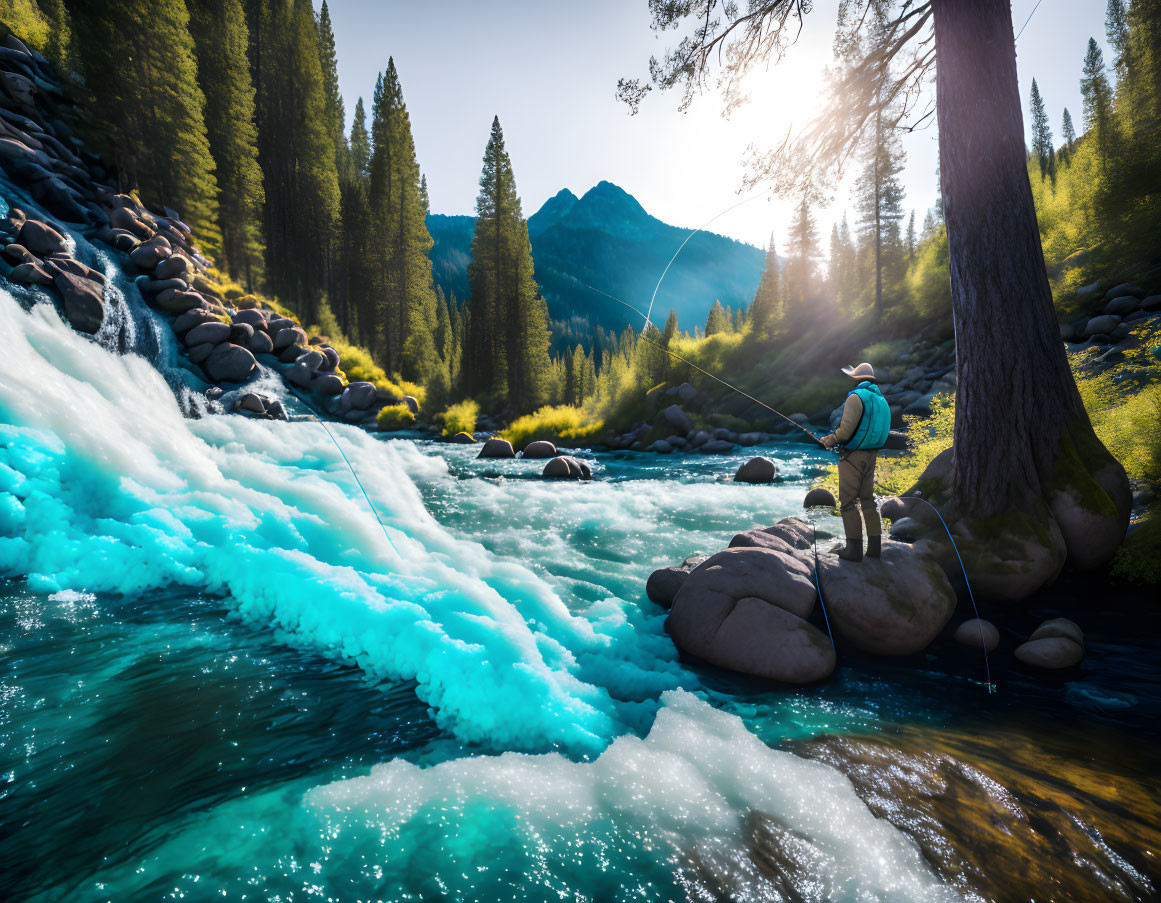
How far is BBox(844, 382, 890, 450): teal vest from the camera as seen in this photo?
15.7 feet

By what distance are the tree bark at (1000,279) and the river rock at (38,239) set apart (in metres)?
15.9

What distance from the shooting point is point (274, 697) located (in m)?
3.45

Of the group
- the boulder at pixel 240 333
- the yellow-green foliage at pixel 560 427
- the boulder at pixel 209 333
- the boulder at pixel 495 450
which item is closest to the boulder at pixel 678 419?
the yellow-green foliage at pixel 560 427

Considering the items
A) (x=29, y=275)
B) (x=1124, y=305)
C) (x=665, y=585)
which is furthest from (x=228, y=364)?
(x=1124, y=305)

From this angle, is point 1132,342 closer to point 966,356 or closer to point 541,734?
point 966,356

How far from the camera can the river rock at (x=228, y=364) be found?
1321 cm

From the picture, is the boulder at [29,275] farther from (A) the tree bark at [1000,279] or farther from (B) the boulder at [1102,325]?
(B) the boulder at [1102,325]

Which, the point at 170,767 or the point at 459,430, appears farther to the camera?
the point at 459,430

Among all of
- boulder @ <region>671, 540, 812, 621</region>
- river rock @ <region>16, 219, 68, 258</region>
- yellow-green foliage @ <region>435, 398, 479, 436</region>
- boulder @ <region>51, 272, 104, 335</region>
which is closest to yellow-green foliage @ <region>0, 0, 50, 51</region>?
river rock @ <region>16, 219, 68, 258</region>

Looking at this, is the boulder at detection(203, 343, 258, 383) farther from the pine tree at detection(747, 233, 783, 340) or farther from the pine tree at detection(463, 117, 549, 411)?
the pine tree at detection(747, 233, 783, 340)

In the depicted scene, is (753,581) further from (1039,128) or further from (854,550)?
(1039,128)

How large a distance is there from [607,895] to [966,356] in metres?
6.27

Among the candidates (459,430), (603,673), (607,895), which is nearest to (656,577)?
(603,673)

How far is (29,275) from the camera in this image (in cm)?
853
